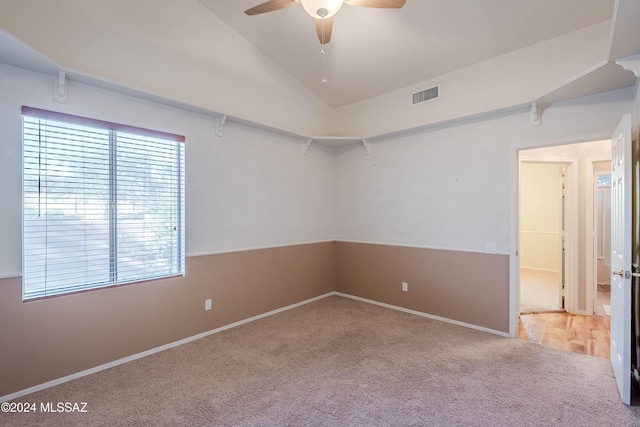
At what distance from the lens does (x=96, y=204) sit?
2.76m

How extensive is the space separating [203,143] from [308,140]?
64.9 inches

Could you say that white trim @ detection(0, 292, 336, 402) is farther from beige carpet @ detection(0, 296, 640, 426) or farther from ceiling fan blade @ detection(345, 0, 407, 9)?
ceiling fan blade @ detection(345, 0, 407, 9)

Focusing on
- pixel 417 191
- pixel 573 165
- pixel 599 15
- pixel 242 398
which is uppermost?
pixel 599 15

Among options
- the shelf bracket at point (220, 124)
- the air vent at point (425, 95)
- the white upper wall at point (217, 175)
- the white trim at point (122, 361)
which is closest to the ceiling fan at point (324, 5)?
the shelf bracket at point (220, 124)

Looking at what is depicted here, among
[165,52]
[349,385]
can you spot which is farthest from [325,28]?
[349,385]

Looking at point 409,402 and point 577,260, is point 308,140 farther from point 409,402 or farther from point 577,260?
point 577,260

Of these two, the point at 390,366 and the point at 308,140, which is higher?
the point at 308,140

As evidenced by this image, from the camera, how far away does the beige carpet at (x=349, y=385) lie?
6.82 ft

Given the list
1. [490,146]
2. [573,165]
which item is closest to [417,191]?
[490,146]

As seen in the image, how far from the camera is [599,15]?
273 cm

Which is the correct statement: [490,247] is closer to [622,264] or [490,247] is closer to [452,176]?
[452,176]

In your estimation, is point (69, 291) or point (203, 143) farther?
point (203, 143)

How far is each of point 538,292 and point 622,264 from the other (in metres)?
3.60

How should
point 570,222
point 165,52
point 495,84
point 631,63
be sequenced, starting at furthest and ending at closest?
1. point 570,222
2. point 495,84
3. point 165,52
4. point 631,63
